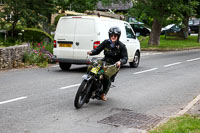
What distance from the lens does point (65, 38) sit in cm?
1427

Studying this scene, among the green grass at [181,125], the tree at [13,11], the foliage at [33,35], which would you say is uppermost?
the tree at [13,11]

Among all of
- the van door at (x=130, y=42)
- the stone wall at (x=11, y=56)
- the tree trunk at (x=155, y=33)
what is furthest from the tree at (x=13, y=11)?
the tree trunk at (x=155, y=33)

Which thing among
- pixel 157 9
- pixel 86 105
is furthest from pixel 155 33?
pixel 86 105

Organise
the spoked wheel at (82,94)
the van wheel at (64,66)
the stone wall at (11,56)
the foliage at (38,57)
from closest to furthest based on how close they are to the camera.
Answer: the spoked wheel at (82,94), the stone wall at (11,56), the van wheel at (64,66), the foliage at (38,57)

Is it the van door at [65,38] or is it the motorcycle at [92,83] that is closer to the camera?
the motorcycle at [92,83]

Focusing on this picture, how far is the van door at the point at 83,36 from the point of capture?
1394 centimetres

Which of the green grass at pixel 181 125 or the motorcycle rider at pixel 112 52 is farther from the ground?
the motorcycle rider at pixel 112 52

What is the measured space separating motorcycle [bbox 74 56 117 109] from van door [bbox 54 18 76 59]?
236 inches

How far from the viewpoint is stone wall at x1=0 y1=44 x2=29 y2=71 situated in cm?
1455

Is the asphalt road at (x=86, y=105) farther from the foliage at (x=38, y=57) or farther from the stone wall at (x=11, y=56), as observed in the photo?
the foliage at (x=38, y=57)

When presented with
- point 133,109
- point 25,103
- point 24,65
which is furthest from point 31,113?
point 24,65

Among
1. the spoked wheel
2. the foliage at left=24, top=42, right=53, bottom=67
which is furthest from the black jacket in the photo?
the foliage at left=24, top=42, right=53, bottom=67

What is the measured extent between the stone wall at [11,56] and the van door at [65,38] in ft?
6.05

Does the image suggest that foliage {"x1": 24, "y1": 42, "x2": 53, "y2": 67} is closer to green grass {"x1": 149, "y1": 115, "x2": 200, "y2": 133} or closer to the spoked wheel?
the spoked wheel
